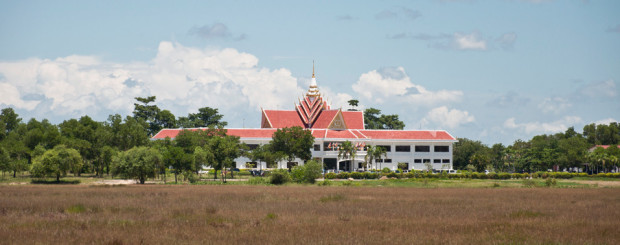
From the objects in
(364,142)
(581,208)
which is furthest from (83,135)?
(581,208)

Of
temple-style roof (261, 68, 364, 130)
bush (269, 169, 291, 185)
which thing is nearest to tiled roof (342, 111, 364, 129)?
temple-style roof (261, 68, 364, 130)

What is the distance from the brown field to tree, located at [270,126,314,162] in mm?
54353

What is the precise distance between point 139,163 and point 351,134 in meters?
53.6

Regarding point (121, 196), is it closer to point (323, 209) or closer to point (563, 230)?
point (323, 209)

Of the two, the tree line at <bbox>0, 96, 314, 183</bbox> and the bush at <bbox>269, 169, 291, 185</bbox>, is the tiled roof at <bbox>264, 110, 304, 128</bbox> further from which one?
the bush at <bbox>269, 169, 291, 185</bbox>

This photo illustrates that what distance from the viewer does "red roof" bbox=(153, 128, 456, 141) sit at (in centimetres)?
10764

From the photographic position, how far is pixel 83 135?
3189 inches

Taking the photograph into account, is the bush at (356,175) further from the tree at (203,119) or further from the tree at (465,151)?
the tree at (203,119)

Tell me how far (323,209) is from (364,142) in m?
77.4

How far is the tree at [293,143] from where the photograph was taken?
3620 inches

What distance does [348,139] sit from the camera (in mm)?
106312

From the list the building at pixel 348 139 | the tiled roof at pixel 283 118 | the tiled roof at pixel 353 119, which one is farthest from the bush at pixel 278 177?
the tiled roof at pixel 353 119

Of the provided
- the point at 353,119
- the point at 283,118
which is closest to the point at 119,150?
the point at 283,118

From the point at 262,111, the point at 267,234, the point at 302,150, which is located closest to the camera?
the point at 267,234
